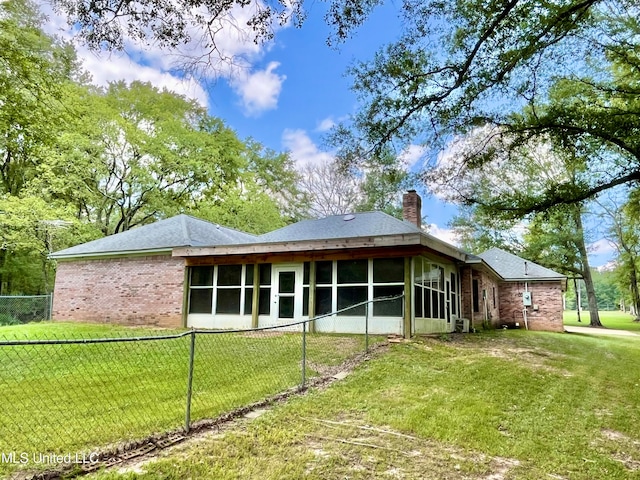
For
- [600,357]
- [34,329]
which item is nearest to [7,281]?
[34,329]

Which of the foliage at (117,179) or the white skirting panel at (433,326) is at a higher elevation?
the foliage at (117,179)

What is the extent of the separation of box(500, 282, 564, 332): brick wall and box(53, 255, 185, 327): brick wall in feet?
49.0

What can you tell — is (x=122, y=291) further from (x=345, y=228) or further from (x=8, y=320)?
(x=345, y=228)

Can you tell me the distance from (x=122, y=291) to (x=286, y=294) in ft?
20.2

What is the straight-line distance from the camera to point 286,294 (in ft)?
39.3

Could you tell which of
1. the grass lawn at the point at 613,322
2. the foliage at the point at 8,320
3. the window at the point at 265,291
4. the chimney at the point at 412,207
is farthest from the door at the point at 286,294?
the grass lawn at the point at 613,322

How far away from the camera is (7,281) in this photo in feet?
77.3

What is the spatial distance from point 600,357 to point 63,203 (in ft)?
76.1

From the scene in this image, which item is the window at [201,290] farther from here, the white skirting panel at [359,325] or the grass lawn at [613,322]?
the grass lawn at [613,322]

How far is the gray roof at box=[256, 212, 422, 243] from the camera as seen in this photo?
1210 centimetres

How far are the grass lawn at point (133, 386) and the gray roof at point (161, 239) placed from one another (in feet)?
17.5

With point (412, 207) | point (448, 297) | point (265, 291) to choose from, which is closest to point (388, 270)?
point (448, 297)

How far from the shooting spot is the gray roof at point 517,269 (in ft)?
60.6

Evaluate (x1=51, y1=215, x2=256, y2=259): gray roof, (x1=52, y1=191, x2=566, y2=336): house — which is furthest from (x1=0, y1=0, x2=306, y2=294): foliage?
(x1=52, y1=191, x2=566, y2=336): house
